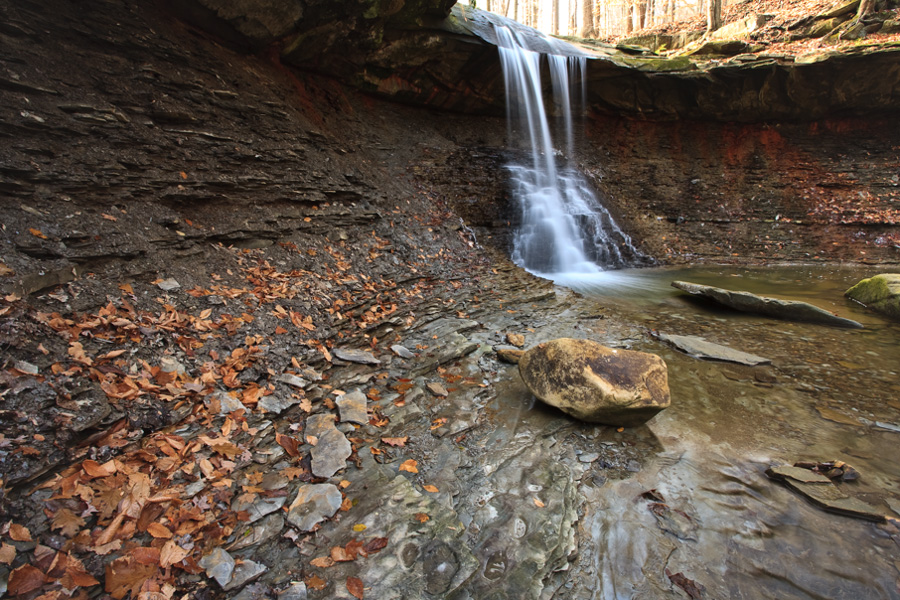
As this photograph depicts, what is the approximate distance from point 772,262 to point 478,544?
13754 mm

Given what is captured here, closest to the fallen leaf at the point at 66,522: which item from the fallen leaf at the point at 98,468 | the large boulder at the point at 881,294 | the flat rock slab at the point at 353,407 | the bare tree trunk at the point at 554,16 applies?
the fallen leaf at the point at 98,468

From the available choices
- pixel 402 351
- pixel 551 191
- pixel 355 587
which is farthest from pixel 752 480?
pixel 551 191

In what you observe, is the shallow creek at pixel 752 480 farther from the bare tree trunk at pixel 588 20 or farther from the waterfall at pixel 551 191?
the bare tree trunk at pixel 588 20

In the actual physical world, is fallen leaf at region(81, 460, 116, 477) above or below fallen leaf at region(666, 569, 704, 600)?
above

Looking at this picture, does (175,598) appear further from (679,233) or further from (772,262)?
(772,262)

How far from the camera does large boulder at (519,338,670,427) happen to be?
3.05m

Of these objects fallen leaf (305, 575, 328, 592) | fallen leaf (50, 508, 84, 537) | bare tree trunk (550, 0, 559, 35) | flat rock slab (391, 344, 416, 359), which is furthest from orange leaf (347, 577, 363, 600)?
bare tree trunk (550, 0, 559, 35)

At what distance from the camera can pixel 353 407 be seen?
10.7 feet

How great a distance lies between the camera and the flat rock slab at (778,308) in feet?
18.7

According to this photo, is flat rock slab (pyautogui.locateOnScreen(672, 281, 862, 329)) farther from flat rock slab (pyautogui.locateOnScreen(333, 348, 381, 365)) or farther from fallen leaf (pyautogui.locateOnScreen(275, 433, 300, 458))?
fallen leaf (pyautogui.locateOnScreen(275, 433, 300, 458))

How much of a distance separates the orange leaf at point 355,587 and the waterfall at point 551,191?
8.56m

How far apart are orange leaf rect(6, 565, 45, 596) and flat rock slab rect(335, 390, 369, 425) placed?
173 centimetres

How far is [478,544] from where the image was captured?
218 centimetres

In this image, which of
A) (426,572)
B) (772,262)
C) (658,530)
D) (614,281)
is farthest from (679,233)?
(426,572)
